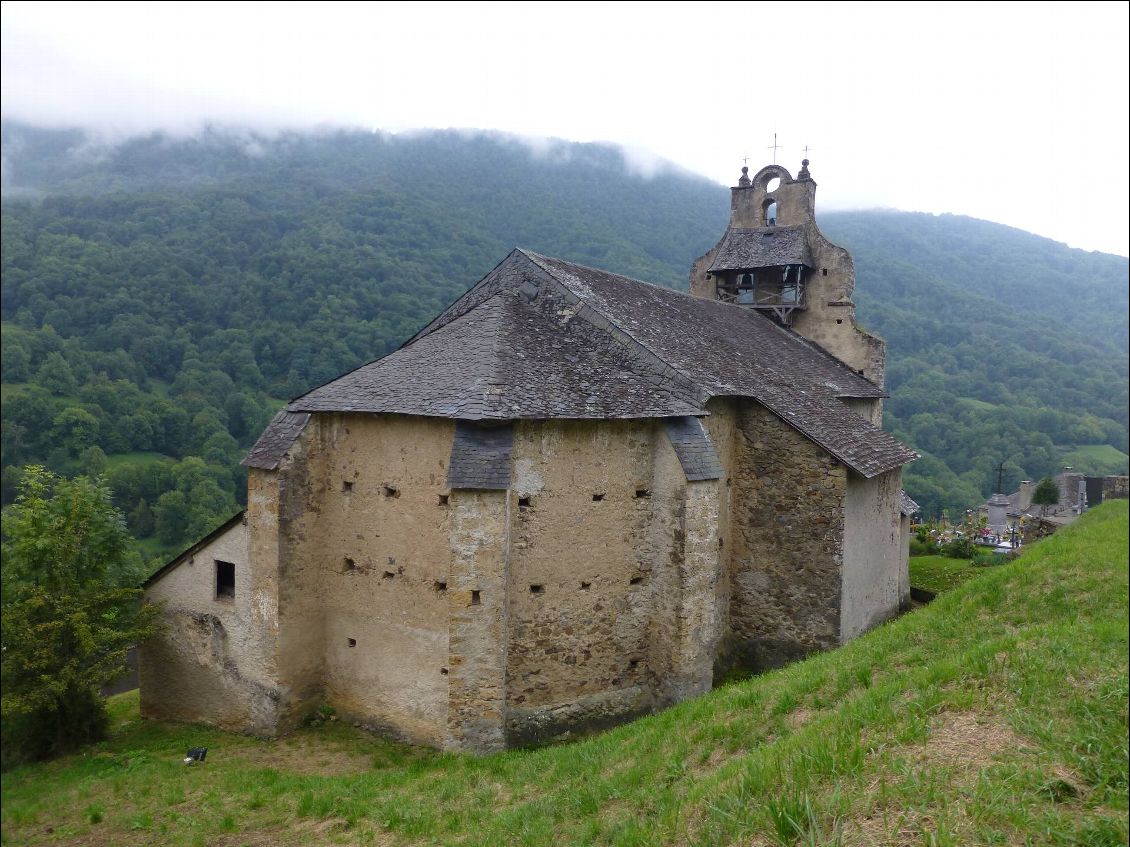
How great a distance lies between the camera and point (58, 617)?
1191 cm

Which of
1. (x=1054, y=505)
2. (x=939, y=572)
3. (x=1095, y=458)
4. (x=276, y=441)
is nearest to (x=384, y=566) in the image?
(x=276, y=441)

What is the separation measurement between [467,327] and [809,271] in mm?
15030

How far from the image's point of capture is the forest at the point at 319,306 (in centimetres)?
5262

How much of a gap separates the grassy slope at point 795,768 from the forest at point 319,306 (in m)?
35.4

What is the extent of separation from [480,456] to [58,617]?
25.9ft

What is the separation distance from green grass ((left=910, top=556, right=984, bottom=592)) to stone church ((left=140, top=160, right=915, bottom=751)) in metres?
6.90

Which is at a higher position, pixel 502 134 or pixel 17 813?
pixel 502 134

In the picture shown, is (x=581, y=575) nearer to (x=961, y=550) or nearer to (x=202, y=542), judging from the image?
(x=202, y=542)

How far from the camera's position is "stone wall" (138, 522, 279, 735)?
1215 cm

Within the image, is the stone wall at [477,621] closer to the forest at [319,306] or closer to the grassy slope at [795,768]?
the grassy slope at [795,768]

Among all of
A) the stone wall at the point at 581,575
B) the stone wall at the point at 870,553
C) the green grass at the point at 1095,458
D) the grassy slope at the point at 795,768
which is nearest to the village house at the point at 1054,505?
the grassy slope at the point at 795,768

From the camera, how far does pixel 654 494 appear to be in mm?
12438

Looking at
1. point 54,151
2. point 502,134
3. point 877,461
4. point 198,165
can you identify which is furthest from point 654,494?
point 502,134

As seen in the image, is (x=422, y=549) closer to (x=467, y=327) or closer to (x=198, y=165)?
(x=467, y=327)
